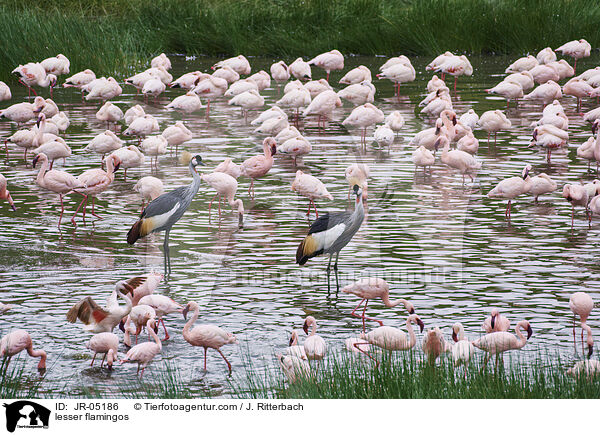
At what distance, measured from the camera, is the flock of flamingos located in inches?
312

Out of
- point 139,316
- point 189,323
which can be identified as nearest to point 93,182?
point 139,316

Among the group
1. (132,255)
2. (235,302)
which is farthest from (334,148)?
(235,302)

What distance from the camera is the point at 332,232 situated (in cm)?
1016

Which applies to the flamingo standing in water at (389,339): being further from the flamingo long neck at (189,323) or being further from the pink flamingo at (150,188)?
the pink flamingo at (150,188)

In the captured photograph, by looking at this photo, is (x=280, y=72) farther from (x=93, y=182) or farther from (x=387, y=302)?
(x=387, y=302)

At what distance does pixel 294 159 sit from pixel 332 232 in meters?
6.01

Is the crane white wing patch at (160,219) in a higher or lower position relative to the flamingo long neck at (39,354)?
higher

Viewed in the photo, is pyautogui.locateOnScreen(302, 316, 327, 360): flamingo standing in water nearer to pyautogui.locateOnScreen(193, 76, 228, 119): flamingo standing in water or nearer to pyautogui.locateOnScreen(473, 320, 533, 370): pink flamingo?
pyautogui.locateOnScreen(473, 320, 533, 370): pink flamingo

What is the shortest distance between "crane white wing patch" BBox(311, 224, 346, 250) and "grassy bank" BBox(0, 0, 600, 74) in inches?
567

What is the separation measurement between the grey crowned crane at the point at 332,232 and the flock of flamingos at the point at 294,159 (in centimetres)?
1

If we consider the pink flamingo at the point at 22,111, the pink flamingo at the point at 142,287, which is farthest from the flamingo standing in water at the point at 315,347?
the pink flamingo at the point at 22,111

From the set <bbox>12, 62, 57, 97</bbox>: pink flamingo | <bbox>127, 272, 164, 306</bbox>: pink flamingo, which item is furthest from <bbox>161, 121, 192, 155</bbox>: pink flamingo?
<bbox>127, 272, 164, 306</bbox>: pink flamingo

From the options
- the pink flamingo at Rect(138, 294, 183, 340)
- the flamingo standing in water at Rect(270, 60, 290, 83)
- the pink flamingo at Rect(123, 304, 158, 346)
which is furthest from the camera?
the flamingo standing in water at Rect(270, 60, 290, 83)

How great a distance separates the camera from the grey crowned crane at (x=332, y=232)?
10164mm
